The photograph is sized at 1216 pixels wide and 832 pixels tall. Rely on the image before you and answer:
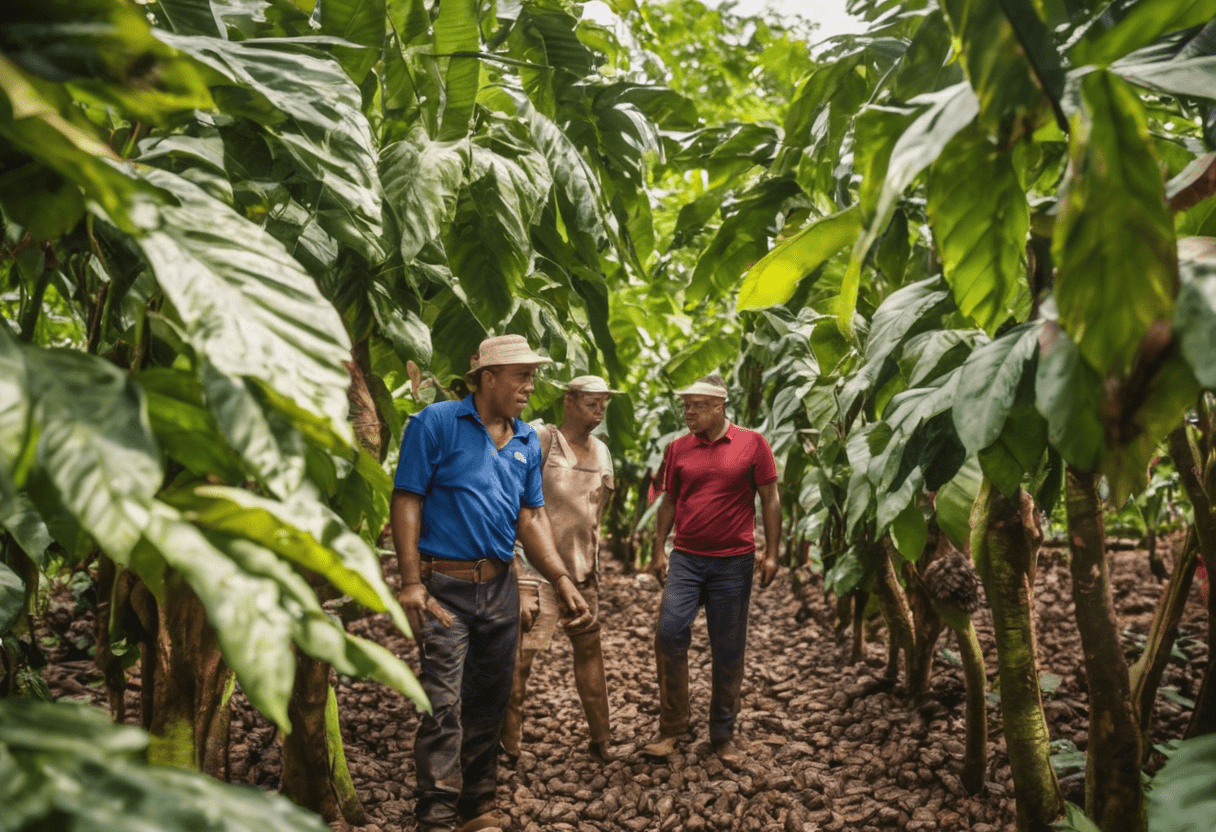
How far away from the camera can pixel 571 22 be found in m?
2.09

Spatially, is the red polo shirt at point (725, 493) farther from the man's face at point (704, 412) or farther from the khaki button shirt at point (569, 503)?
the khaki button shirt at point (569, 503)

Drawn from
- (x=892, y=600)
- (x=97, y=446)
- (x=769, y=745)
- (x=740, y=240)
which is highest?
(x=740, y=240)

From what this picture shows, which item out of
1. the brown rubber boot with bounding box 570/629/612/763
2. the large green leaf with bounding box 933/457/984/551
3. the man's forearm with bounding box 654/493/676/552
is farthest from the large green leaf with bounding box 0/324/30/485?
the man's forearm with bounding box 654/493/676/552

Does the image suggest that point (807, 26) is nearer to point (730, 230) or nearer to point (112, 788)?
point (730, 230)

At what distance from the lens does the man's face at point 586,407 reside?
12.5ft

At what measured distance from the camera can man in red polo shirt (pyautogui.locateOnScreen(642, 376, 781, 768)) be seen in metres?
3.64

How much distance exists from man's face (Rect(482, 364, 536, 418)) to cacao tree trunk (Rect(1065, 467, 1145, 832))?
1.50 meters

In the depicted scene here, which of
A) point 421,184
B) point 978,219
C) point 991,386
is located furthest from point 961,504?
point 421,184

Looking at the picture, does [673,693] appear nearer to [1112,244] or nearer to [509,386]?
[509,386]

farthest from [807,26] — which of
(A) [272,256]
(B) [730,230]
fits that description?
(A) [272,256]

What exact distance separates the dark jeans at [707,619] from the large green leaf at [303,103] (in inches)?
106

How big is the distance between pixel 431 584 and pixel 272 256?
2143 mm

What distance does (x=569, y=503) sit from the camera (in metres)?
3.76

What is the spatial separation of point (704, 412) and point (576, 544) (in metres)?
0.75
